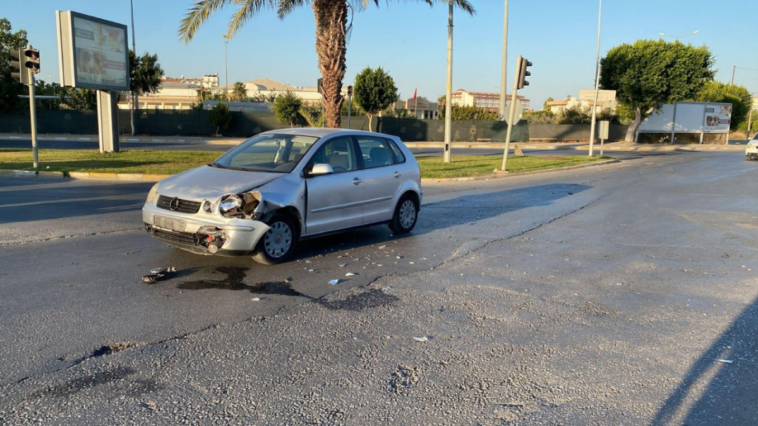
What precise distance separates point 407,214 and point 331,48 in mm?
11345

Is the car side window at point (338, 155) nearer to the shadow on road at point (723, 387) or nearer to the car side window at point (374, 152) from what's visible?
the car side window at point (374, 152)

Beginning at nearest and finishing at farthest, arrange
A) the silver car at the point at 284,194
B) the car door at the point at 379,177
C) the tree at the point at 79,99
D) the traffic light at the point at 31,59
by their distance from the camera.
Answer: the silver car at the point at 284,194 < the car door at the point at 379,177 < the traffic light at the point at 31,59 < the tree at the point at 79,99

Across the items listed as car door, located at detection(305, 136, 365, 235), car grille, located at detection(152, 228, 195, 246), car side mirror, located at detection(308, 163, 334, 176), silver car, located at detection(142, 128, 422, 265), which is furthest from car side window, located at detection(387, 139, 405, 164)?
car grille, located at detection(152, 228, 195, 246)

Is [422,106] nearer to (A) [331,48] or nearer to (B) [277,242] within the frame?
(A) [331,48]

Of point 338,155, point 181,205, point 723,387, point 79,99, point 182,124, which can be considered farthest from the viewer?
point 79,99

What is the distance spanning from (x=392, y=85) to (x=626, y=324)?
39409mm

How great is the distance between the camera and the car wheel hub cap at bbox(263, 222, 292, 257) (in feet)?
22.4

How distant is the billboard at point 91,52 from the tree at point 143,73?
2048cm

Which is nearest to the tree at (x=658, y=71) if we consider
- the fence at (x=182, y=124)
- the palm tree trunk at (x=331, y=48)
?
the fence at (x=182, y=124)

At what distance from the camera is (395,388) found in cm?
378

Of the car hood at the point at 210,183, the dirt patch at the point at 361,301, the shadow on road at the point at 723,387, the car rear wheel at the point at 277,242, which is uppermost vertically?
the car hood at the point at 210,183

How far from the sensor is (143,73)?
42.9 metres

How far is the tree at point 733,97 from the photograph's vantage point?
2459 inches

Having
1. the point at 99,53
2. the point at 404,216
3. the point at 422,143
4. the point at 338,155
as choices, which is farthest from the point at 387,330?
the point at 422,143
